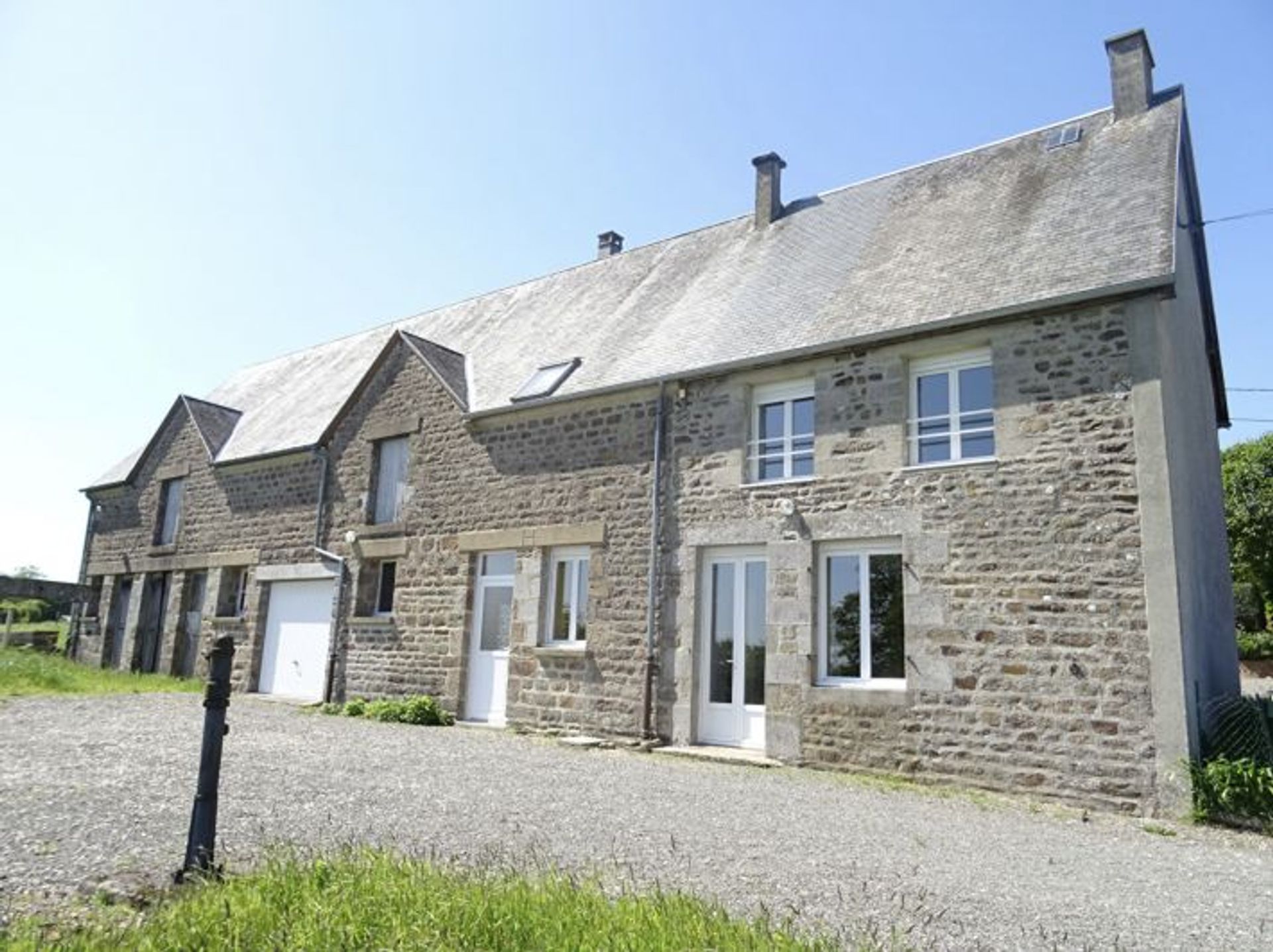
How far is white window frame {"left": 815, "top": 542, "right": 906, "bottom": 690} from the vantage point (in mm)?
8734

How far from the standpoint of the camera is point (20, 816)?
5145mm

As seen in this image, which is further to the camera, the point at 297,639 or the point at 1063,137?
the point at 297,639

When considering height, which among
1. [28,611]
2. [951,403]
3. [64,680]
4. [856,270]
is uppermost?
[856,270]

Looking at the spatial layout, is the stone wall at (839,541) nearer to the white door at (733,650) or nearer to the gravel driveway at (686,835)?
the white door at (733,650)

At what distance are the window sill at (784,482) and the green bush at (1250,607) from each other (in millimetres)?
23057

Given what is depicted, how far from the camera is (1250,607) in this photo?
25.9m

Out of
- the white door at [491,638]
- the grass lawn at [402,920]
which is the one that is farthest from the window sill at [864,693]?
the grass lawn at [402,920]

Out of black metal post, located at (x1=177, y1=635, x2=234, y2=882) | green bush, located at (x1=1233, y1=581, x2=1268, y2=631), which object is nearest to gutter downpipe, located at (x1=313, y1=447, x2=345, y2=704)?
black metal post, located at (x1=177, y1=635, x2=234, y2=882)

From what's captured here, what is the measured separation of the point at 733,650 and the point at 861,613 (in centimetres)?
167

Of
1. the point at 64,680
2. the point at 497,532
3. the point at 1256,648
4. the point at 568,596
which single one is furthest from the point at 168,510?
the point at 1256,648

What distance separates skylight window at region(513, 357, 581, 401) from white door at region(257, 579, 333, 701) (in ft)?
16.7

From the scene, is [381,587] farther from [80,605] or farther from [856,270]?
[80,605]

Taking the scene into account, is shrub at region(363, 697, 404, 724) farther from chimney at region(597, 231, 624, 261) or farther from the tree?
the tree

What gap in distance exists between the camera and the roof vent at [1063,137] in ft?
35.6
